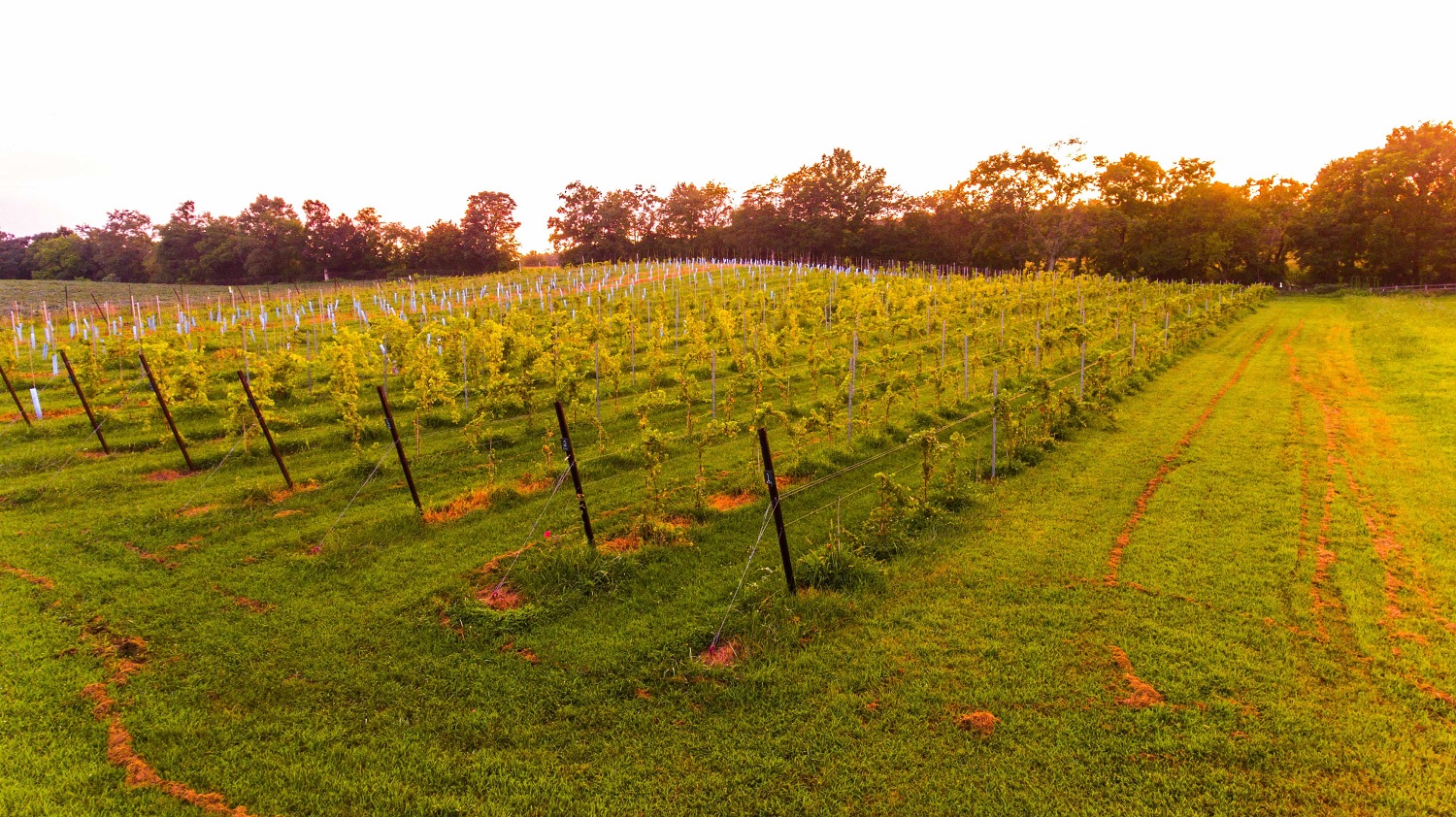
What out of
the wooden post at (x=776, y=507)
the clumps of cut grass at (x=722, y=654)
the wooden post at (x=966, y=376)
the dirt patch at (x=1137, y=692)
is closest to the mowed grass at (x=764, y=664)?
the dirt patch at (x=1137, y=692)

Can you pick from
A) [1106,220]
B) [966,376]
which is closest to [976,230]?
[1106,220]

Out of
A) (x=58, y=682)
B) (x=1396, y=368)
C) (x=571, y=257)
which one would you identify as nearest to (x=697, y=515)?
(x=58, y=682)

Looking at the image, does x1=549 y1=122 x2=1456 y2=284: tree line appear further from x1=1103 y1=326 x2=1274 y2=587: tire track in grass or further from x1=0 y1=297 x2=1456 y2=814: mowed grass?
x1=0 y1=297 x2=1456 y2=814: mowed grass

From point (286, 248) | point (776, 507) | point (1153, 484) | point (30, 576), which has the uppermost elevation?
point (286, 248)

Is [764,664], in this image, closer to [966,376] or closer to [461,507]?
[461,507]

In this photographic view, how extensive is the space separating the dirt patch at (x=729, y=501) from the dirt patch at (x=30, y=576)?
23.0 ft

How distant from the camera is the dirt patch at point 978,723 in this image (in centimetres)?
464

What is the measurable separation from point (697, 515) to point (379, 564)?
11.9 feet

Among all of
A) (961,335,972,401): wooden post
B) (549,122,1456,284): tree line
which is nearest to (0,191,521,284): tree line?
(549,122,1456,284): tree line

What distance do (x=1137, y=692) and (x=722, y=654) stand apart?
10.2 ft

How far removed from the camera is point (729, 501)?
29.9 ft

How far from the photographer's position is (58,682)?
17.5 feet

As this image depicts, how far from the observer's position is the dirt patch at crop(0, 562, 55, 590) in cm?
698

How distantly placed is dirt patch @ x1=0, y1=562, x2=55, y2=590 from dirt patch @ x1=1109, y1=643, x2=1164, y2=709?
9.97 meters
